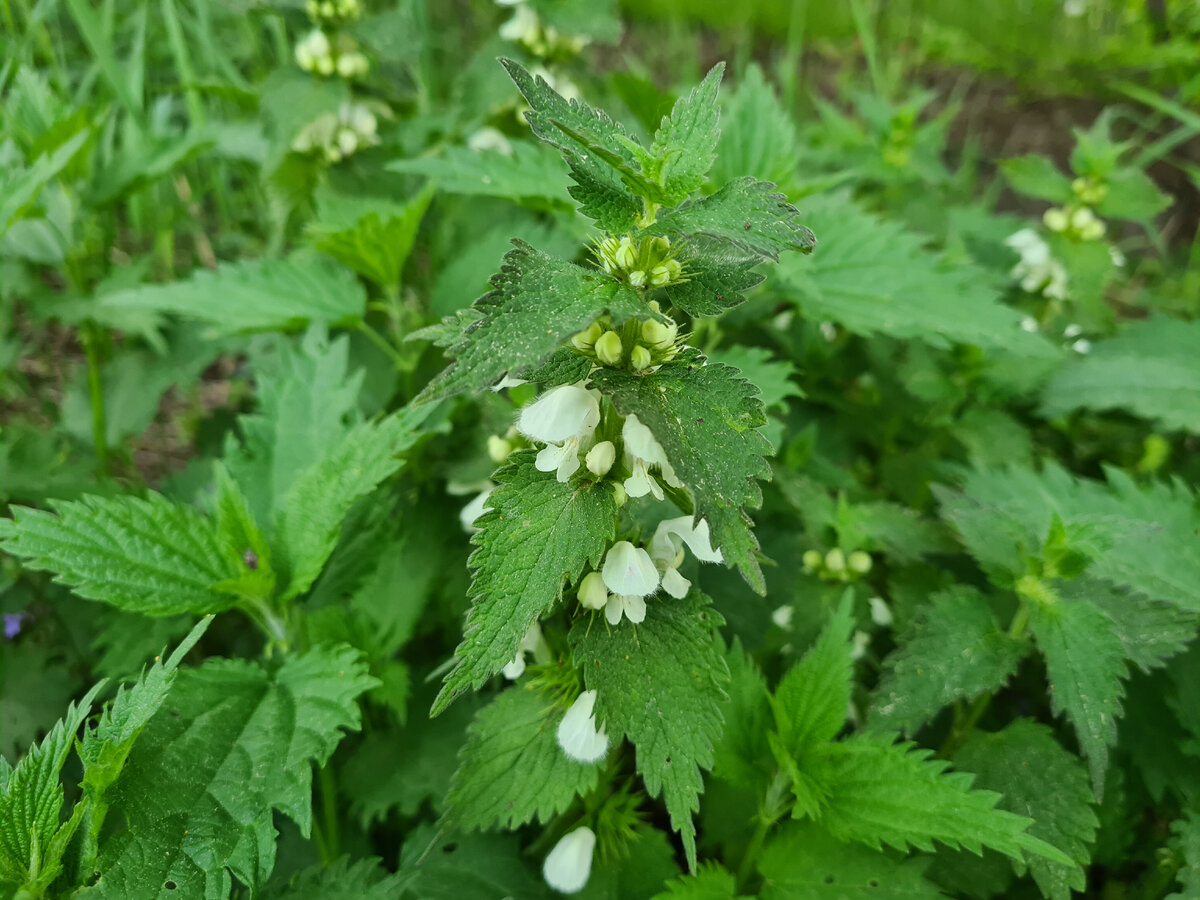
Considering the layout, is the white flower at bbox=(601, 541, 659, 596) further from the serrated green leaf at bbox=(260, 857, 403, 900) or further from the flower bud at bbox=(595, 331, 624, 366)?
the serrated green leaf at bbox=(260, 857, 403, 900)

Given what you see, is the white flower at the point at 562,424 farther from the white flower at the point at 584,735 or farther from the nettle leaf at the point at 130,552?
the nettle leaf at the point at 130,552

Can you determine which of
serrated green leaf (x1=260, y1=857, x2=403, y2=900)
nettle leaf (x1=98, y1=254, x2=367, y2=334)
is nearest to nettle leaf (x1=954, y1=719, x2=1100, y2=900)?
serrated green leaf (x1=260, y1=857, x2=403, y2=900)

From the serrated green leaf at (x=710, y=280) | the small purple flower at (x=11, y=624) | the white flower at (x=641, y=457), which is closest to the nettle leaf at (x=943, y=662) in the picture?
the white flower at (x=641, y=457)

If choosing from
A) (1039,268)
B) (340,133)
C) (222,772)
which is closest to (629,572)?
(222,772)

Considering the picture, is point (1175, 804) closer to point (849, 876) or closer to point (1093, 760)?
point (1093, 760)

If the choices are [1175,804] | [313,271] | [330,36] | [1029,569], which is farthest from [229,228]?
[1175,804]

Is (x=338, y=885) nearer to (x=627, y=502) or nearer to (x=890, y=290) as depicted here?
(x=627, y=502)
